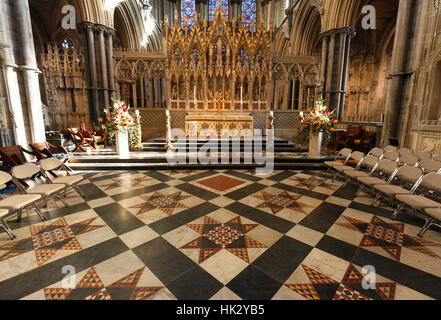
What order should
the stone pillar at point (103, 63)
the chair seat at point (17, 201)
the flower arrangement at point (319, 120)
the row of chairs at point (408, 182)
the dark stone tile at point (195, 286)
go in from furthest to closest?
the stone pillar at point (103, 63), the flower arrangement at point (319, 120), the row of chairs at point (408, 182), the chair seat at point (17, 201), the dark stone tile at point (195, 286)

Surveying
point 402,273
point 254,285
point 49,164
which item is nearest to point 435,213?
point 402,273

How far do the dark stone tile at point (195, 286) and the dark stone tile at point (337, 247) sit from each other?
4.70ft

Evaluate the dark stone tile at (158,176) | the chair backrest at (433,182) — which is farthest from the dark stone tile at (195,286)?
the chair backrest at (433,182)

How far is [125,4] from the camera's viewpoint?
12406 mm

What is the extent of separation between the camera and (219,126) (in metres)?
8.80

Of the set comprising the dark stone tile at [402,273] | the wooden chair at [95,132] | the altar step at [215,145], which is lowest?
the dark stone tile at [402,273]

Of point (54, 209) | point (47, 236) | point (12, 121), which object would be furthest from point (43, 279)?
point (12, 121)

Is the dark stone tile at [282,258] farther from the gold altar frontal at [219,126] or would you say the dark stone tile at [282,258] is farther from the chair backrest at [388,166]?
the gold altar frontal at [219,126]

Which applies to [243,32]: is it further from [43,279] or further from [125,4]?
[43,279]

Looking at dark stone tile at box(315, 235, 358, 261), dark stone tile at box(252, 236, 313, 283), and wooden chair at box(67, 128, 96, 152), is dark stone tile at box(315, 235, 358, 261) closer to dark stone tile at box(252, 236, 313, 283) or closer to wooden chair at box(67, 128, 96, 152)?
dark stone tile at box(252, 236, 313, 283)

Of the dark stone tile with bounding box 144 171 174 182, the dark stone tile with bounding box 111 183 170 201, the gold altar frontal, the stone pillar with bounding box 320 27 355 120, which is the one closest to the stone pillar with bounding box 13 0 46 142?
the dark stone tile with bounding box 144 171 174 182

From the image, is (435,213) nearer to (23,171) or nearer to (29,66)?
(23,171)

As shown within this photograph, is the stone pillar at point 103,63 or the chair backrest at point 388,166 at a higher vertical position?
the stone pillar at point 103,63

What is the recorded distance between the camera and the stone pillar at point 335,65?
9.73m
